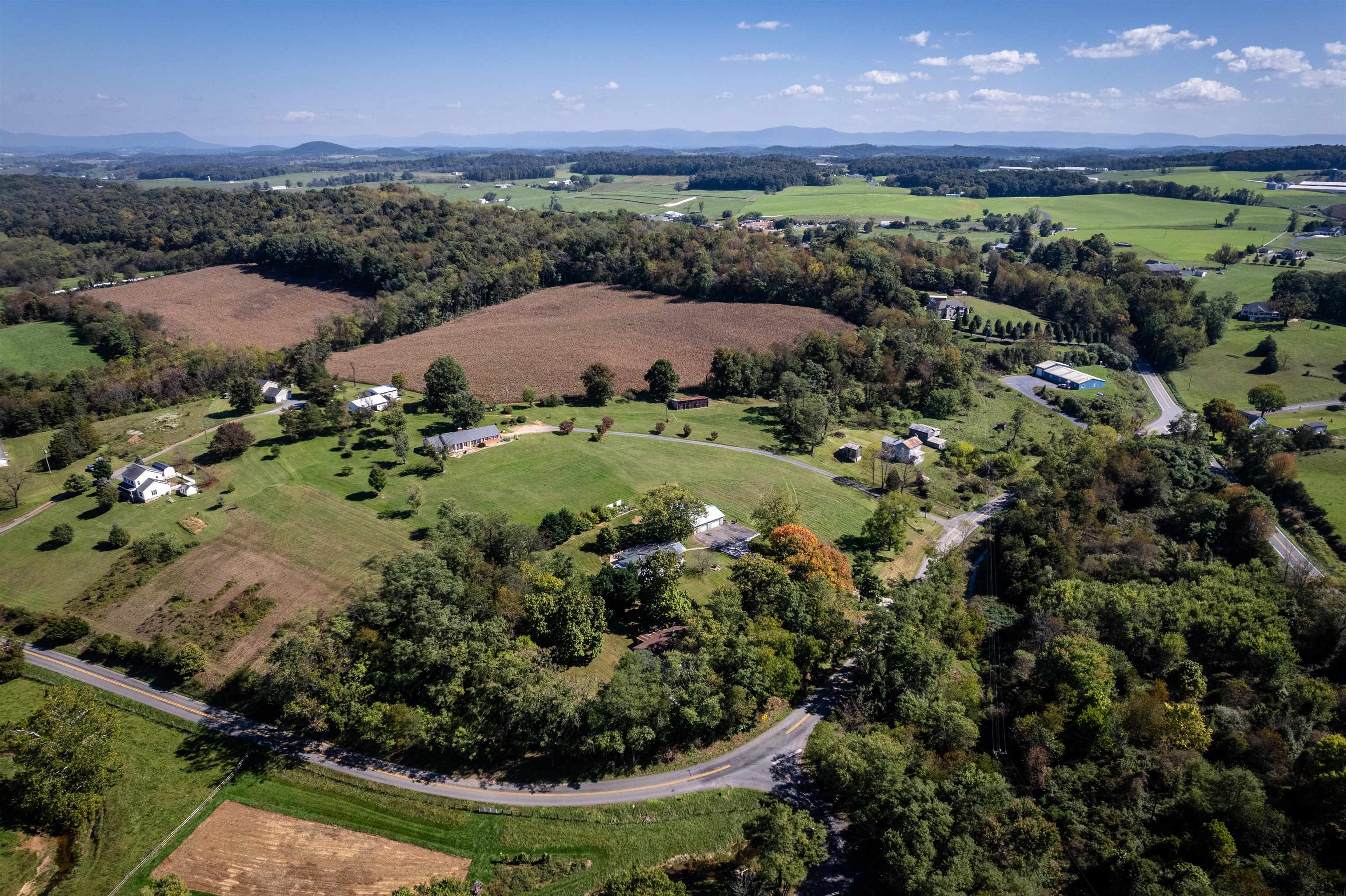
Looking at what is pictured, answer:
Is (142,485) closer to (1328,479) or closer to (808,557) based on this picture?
(808,557)

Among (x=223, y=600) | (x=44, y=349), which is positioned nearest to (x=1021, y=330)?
(x=223, y=600)

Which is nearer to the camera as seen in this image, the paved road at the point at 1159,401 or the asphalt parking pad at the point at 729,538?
the asphalt parking pad at the point at 729,538

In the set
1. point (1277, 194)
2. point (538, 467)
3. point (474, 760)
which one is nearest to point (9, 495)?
point (538, 467)

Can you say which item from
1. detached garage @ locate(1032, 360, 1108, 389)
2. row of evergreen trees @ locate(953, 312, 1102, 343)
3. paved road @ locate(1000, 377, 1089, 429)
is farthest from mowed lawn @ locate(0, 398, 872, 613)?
row of evergreen trees @ locate(953, 312, 1102, 343)

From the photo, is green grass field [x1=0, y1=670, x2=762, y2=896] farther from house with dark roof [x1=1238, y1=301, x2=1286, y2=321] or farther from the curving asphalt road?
house with dark roof [x1=1238, y1=301, x2=1286, y2=321]

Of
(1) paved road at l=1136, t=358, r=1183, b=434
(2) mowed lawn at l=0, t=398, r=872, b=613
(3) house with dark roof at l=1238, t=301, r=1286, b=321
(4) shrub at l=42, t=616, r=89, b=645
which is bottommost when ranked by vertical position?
(4) shrub at l=42, t=616, r=89, b=645

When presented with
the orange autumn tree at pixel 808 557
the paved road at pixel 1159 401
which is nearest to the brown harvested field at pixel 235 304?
the orange autumn tree at pixel 808 557

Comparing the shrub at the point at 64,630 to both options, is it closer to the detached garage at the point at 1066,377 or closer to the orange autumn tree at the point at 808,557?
the orange autumn tree at the point at 808,557
